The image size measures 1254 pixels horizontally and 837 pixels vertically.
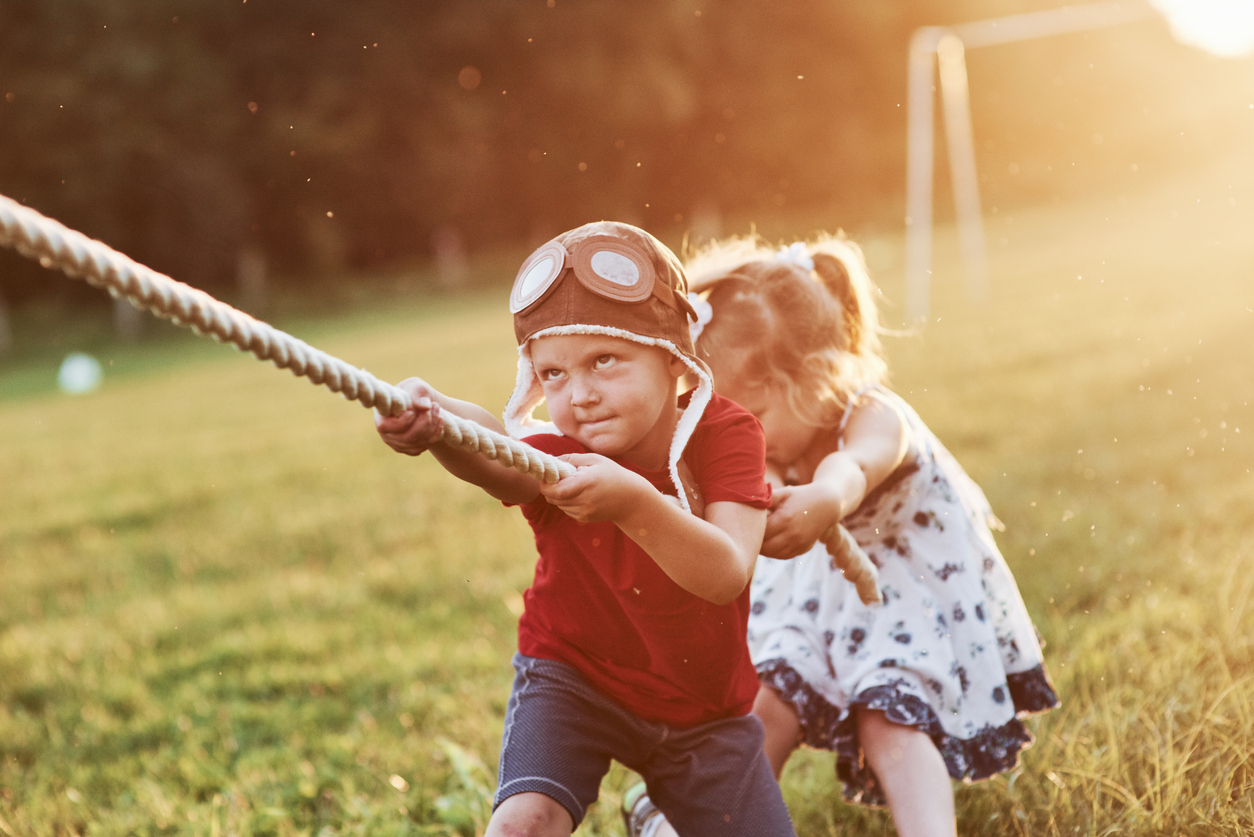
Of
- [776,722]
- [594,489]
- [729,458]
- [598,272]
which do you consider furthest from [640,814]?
[598,272]

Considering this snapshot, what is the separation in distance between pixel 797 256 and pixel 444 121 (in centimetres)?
3579

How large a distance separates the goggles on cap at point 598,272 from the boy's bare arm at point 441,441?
8.9 inches

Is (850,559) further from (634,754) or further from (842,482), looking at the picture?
(634,754)

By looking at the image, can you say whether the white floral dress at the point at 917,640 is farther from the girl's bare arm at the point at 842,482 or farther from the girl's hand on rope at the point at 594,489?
the girl's hand on rope at the point at 594,489

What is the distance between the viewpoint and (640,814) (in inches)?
99.7

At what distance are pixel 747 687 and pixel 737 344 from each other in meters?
0.81

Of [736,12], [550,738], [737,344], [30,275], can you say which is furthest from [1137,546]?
[736,12]

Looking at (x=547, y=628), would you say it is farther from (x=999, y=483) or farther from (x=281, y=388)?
(x=281, y=388)

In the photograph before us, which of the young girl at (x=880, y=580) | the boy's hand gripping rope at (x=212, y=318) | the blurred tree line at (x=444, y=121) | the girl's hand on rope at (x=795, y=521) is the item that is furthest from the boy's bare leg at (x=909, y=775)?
the blurred tree line at (x=444, y=121)

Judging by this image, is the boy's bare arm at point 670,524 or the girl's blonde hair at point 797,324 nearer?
the boy's bare arm at point 670,524

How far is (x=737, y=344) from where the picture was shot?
253 centimetres

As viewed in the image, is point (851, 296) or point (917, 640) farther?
point (851, 296)

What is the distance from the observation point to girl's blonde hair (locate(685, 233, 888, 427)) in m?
2.53

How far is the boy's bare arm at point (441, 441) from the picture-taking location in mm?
1451
